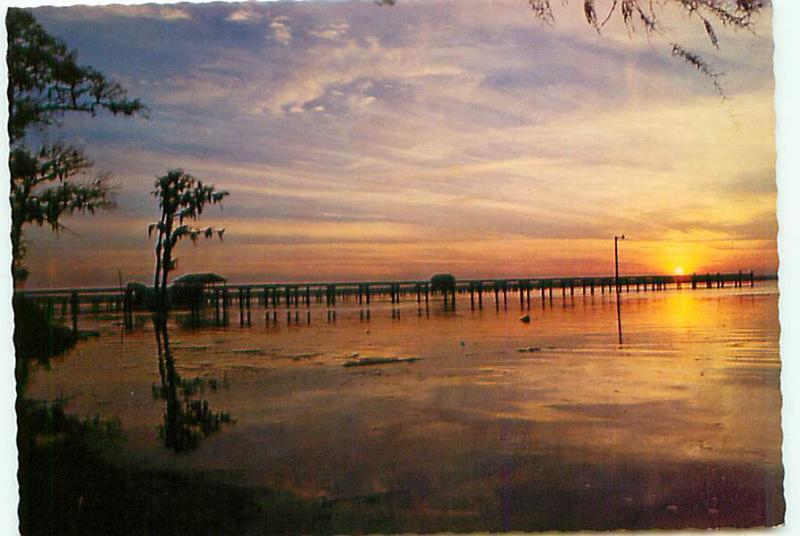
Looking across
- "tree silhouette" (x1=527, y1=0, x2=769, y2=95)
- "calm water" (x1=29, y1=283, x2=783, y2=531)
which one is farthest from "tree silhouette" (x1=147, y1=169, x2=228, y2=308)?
"tree silhouette" (x1=527, y1=0, x2=769, y2=95)

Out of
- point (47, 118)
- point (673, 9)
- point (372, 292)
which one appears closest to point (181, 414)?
point (372, 292)

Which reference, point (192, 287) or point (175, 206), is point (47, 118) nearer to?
point (175, 206)

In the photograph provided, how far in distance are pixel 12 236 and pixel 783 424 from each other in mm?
5257

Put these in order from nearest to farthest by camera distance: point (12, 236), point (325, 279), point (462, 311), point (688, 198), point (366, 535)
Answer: point (366, 535), point (12, 236), point (688, 198), point (325, 279), point (462, 311)

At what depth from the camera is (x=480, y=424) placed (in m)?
5.17

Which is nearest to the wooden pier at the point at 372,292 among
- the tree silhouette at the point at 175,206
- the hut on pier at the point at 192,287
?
the hut on pier at the point at 192,287

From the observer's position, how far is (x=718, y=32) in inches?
204

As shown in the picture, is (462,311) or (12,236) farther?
(462,311)

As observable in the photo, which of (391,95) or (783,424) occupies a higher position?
(391,95)

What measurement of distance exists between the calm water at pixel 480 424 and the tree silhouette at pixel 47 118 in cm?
80

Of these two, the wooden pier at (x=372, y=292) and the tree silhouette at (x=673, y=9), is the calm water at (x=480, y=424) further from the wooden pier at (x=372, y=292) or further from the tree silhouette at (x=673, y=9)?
the tree silhouette at (x=673, y=9)

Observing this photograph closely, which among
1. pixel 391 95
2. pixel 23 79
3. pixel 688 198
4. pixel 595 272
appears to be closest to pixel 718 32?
pixel 688 198

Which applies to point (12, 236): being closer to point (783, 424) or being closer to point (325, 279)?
point (325, 279)

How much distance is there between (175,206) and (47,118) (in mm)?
1074
